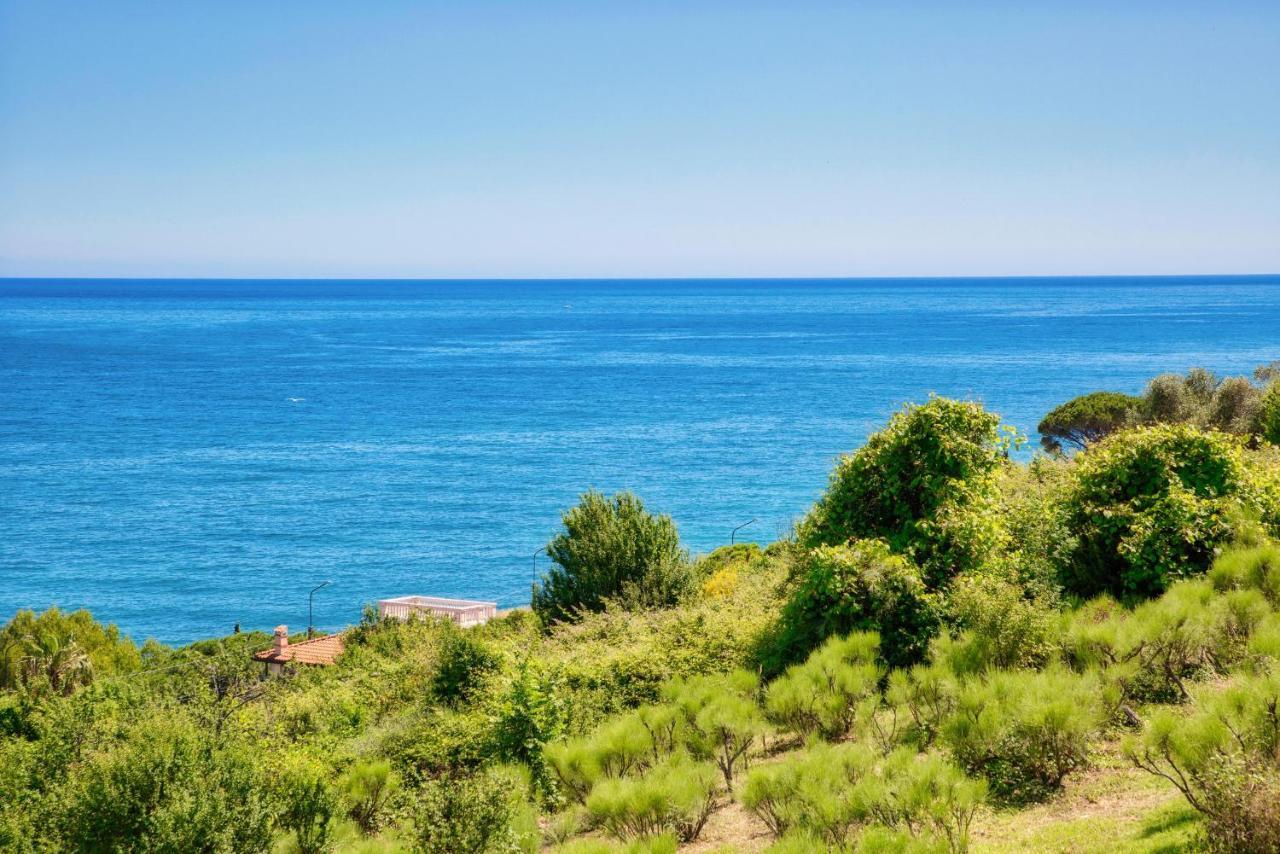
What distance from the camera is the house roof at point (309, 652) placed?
103 feet

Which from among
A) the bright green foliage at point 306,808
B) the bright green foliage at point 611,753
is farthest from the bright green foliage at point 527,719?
the bright green foliage at point 306,808

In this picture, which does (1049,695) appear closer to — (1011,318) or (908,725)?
(908,725)

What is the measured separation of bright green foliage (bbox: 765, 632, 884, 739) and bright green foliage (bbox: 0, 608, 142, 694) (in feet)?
58.9

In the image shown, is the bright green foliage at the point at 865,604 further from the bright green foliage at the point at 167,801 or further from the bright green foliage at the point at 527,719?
the bright green foliage at the point at 167,801

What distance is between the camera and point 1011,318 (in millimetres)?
197000

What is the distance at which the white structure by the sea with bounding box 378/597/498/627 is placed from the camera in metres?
35.2

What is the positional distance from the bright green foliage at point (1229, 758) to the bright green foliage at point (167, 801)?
7617mm

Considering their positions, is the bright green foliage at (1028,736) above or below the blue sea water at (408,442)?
above

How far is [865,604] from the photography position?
1370 cm

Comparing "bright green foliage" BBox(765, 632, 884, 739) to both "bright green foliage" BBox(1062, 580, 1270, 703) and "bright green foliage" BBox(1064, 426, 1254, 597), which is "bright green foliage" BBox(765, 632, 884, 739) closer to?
"bright green foliage" BBox(1062, 580, 1270, 703)

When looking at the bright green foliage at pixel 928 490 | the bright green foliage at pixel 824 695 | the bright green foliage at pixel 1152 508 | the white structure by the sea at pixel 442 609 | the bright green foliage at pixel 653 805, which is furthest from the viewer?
the white structure by the sea at pixel 442 609

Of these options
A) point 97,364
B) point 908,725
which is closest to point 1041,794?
point 908,725

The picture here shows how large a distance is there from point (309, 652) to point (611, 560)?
41.7 feet

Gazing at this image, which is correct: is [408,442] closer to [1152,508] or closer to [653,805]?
[1152,508]
